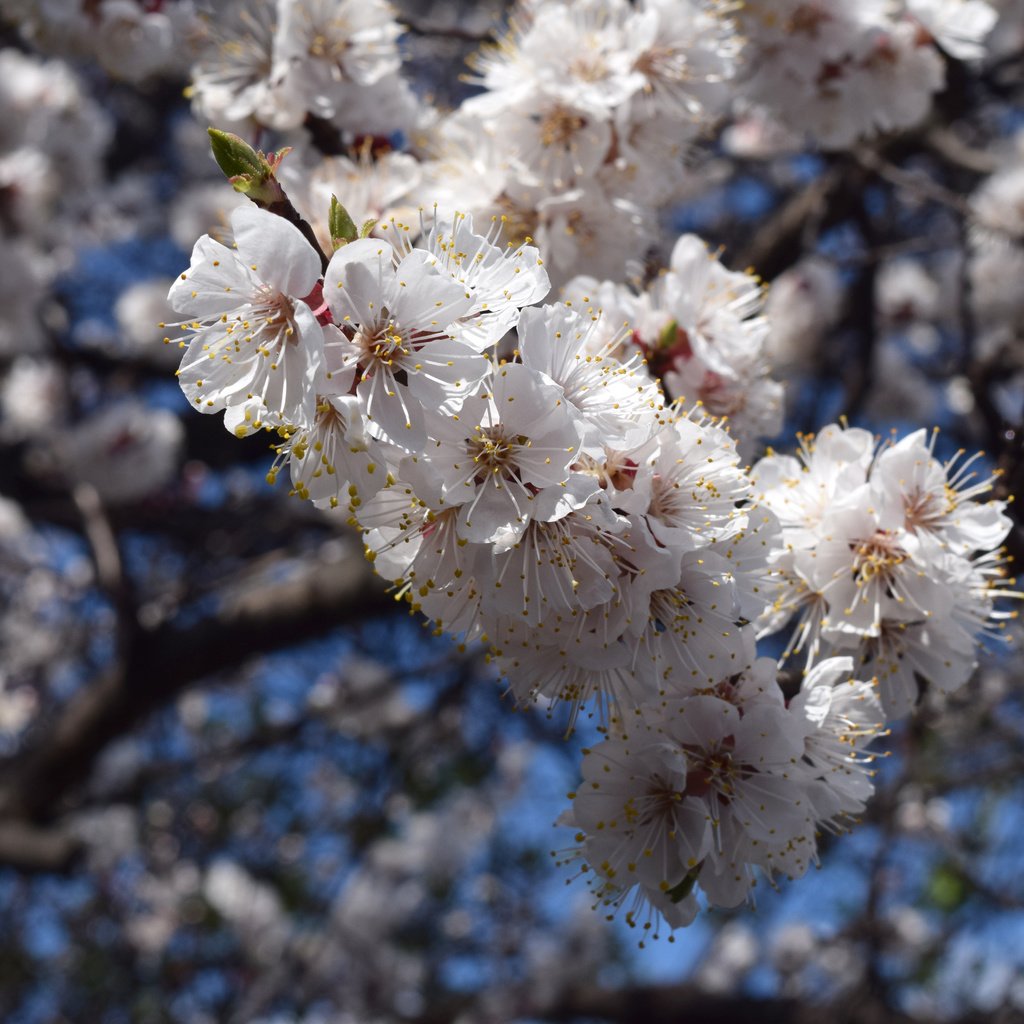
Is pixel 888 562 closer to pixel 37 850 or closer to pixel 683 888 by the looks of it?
pixel 683 888

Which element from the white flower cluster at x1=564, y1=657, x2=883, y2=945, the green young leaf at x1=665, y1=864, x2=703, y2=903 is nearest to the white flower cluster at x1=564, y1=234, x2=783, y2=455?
the white flower cluster at x1=564, y1=657, x2=883, y2=945

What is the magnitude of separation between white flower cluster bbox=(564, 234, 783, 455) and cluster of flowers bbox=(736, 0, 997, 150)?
99 cm

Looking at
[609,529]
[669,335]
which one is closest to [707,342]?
[669,335]

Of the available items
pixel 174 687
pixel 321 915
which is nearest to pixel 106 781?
pixel 321 915

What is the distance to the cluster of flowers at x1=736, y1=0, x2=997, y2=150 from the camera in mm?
2535

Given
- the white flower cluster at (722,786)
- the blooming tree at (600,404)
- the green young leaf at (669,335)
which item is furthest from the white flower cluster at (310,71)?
the white flower cluster at (722,786)

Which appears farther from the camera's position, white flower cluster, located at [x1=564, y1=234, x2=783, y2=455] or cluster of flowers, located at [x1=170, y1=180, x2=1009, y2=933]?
white flower cluster, located at [x1=564, y1=234, x2=783, y2=455]

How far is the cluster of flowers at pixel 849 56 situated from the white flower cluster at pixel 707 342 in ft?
3.23

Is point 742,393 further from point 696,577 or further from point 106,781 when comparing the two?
point 106,781

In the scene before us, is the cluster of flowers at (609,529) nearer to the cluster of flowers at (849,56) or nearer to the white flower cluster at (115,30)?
the cluster of flowers at (849,56)

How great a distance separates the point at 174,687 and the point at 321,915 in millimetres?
1858

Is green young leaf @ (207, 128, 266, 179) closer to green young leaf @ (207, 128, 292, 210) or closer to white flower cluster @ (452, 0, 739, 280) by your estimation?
green young leaf @ (207, 128, 292, 210)

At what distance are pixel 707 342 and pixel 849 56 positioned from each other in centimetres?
123

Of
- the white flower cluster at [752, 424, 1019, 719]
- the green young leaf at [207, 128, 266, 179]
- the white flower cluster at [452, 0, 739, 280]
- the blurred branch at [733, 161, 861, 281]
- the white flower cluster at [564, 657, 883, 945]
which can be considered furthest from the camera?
the blurred branch at [733, 161, 861, 281]
